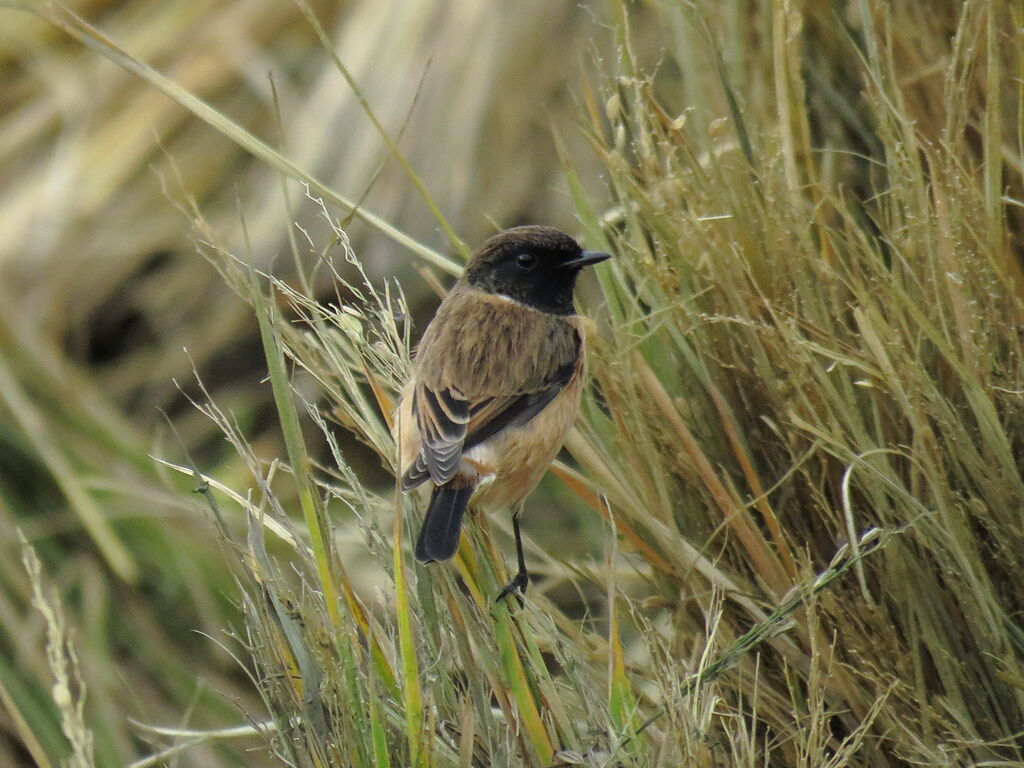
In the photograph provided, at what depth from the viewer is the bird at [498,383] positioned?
2.54 metres

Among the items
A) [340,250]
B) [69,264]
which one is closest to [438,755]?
[340,250]

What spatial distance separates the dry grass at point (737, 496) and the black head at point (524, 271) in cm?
17

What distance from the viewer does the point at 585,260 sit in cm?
282

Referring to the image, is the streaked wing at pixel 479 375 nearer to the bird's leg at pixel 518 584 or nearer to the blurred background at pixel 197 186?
the bird's leg at pixel 518 584

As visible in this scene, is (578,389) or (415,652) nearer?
(415,652)

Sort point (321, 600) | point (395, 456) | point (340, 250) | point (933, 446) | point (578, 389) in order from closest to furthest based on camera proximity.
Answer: point (321, 600) < point (933, 446) < point (395, 456) < point (578, 389) < point (340, 250)

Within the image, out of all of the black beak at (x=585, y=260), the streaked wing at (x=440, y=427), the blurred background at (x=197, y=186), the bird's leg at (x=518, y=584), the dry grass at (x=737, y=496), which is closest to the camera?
the dry grass at (x=737, y=496)

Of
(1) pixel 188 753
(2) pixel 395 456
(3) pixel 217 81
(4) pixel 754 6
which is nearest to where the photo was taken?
(2) pixel 395 456

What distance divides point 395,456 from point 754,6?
1.78 metres

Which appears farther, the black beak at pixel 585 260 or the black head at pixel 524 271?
the black head at pixel 524 271

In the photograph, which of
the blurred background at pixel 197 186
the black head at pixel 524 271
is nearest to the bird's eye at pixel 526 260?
the black head at pixel 524 271

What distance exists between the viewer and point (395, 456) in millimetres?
2463

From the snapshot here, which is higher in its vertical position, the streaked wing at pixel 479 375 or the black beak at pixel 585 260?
the black beak at pixel 585 260

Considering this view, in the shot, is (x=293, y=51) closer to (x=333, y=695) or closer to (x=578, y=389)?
(x=578, y=389)
